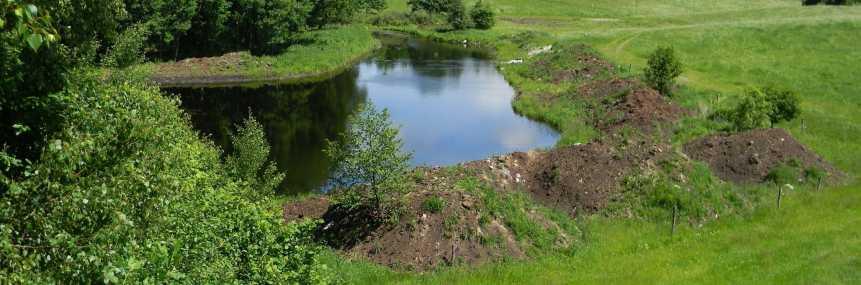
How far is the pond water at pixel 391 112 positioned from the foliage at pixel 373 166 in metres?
7.13

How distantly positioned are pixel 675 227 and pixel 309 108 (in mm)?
38668

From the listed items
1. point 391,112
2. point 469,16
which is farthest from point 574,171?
point 469,16

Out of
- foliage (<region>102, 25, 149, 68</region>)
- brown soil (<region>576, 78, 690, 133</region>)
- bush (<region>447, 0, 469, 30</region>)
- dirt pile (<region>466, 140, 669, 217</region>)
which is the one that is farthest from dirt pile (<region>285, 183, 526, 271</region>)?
bush (<region>447, 0, 469, 30</region>)

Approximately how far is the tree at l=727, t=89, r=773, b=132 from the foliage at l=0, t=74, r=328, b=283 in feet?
108

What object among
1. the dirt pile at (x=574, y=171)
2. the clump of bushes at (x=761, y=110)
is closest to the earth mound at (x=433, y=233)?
the dirt pile at (x=574, y=171)

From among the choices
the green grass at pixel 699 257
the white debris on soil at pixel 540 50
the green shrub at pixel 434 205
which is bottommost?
the green grass at pixel 699 257

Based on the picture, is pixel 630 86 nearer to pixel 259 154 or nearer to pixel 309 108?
pixel 309 108

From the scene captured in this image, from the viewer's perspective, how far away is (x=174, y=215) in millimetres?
15906

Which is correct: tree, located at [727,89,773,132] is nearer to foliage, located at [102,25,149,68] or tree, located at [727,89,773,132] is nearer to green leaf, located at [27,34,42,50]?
foliage, located at [102,25,149,68]

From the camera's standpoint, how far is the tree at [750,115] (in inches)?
1718

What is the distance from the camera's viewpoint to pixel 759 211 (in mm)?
31828

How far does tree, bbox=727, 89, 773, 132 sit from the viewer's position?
43.6 meters

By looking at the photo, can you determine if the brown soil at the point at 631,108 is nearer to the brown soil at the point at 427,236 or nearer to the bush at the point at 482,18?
the brown soil at the point at 427,236

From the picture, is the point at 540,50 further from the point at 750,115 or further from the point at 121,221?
the point at 121,221
